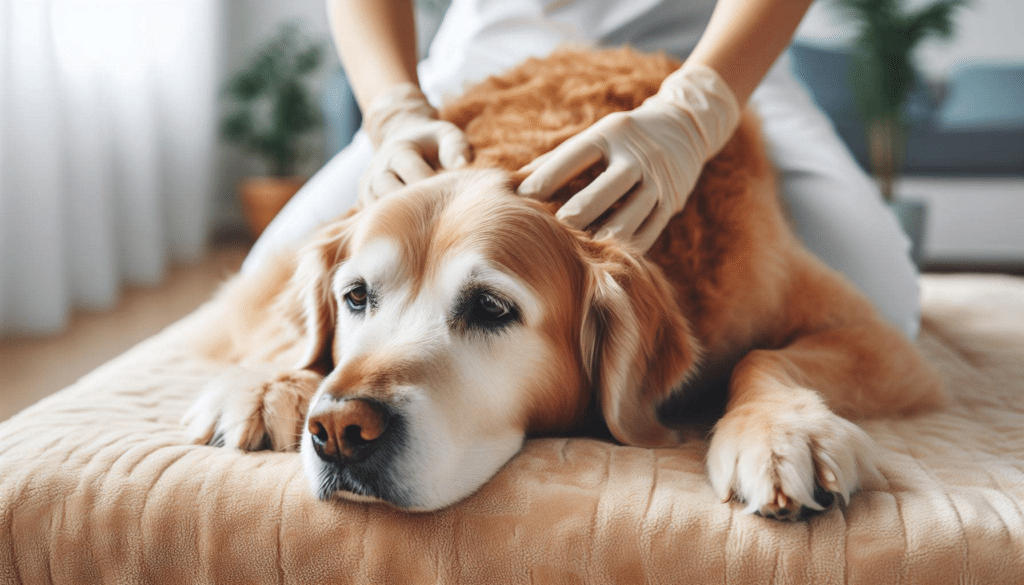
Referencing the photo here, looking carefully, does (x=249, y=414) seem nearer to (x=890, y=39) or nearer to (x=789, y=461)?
(x=789, y=461)

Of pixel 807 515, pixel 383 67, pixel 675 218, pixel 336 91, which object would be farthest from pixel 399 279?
pixel 336 91

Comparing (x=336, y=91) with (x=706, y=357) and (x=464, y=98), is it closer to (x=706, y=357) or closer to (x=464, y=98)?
(x=464, y=98)

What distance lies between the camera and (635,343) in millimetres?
1206

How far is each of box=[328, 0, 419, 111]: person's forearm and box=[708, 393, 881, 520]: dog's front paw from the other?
1199mm

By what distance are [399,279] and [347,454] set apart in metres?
0.32

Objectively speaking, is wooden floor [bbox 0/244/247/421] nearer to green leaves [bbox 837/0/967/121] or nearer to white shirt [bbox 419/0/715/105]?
white shirt [bbox 419/0/715/105]

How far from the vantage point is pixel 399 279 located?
1.21m

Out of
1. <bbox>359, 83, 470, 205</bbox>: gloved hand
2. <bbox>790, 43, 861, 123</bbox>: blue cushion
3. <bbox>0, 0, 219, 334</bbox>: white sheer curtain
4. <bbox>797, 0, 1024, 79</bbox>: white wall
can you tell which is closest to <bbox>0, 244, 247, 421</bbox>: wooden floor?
<bbox>0, 0, 219, 334</bbox>: white sheer curtain

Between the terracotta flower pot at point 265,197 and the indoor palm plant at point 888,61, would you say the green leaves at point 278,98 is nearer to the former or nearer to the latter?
the terracotta flower pot at point 265,197

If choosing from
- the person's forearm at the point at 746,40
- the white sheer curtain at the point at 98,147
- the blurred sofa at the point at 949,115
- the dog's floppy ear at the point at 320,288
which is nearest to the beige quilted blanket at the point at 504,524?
the dog's floppy ear at the point at 320,288

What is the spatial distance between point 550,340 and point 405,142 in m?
0.55

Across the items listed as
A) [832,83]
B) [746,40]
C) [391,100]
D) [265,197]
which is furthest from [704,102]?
[832,83]

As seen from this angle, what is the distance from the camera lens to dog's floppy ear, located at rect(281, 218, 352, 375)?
4.64 feet

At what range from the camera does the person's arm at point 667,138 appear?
1289mm
